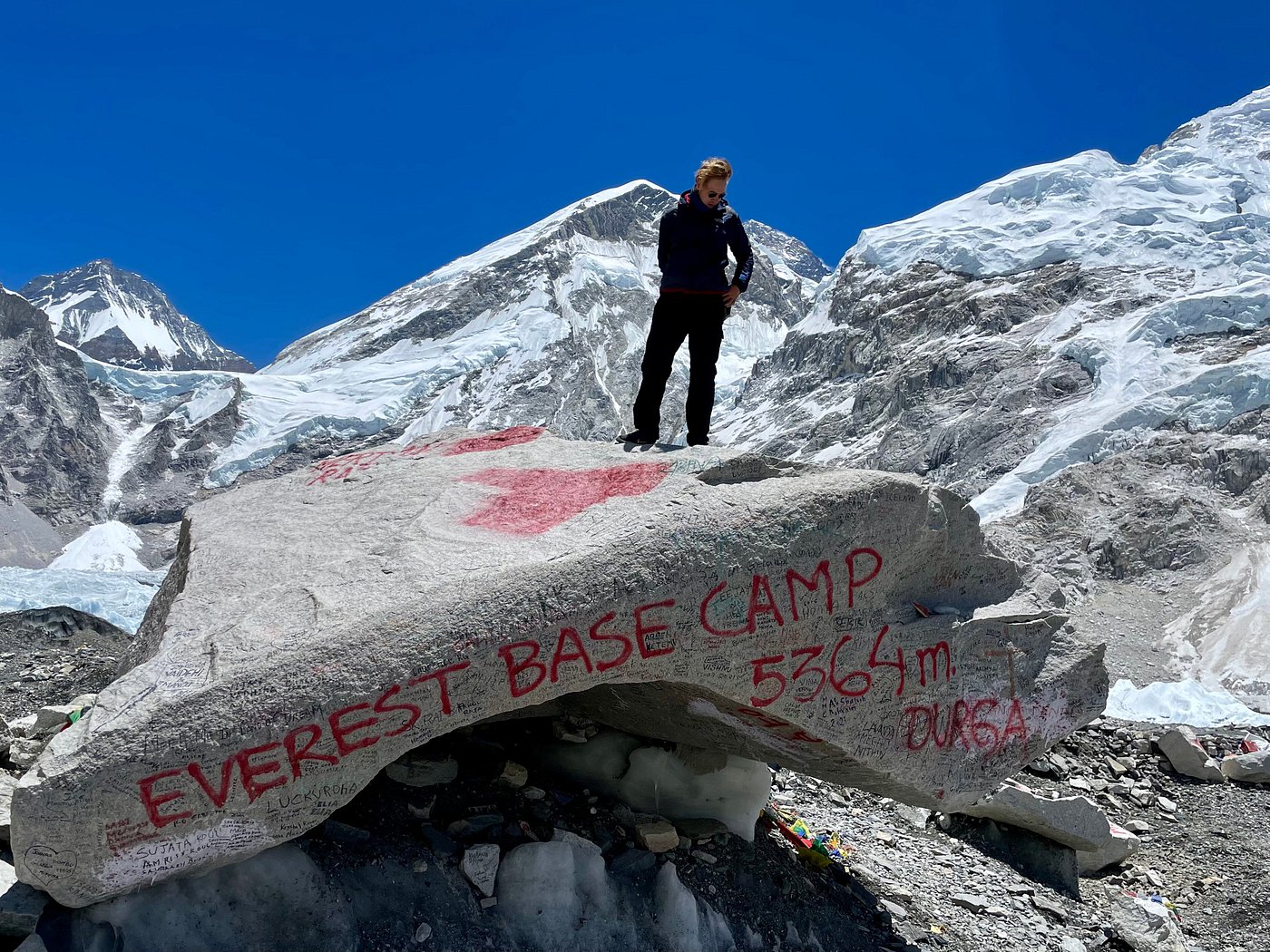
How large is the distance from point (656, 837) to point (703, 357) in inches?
129

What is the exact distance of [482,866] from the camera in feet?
15.8

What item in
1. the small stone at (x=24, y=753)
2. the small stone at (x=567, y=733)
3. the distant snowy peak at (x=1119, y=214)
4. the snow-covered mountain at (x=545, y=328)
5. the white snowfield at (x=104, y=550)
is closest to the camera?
the small stone at (x=24, y=753)

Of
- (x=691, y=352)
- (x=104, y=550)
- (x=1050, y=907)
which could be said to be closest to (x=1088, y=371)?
(x=1050, y=907)

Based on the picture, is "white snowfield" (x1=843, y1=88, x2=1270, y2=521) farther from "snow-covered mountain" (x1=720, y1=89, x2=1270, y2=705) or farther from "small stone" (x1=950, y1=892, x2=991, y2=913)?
"small stone" (x1=950, y1=892, x2=991, y2=913)

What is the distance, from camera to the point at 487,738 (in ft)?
19.6

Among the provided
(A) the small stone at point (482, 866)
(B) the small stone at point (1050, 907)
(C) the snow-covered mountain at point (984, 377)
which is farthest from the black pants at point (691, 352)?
(C) the snow-covered mountain at point (984, 377)

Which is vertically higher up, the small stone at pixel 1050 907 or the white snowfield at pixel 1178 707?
the white snowfield at pixel 1178 707

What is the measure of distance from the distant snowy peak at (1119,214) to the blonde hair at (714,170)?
8159 centimetres

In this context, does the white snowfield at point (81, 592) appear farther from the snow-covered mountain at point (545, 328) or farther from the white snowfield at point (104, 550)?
the snow-covered mountain at point (545, 328)

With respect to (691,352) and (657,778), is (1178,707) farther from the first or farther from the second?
(657,778)

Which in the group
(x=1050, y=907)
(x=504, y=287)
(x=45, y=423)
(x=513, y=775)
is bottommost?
(x=1050, y=907)

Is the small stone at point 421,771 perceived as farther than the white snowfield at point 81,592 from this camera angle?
No

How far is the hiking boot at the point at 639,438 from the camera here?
6785 mm

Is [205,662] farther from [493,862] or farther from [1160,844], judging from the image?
[1160,844]
